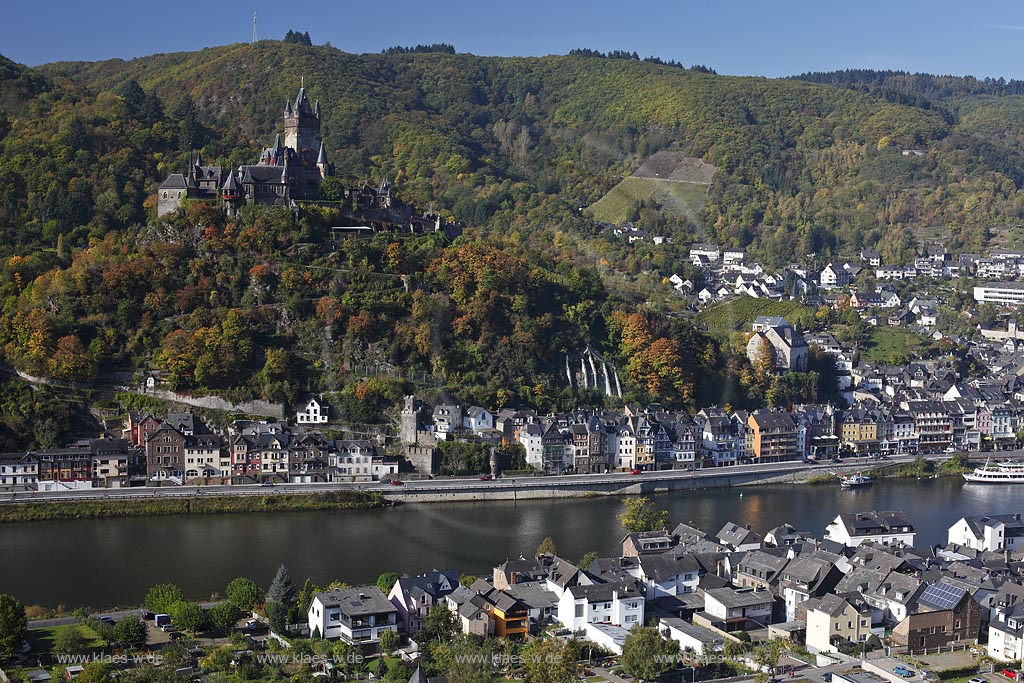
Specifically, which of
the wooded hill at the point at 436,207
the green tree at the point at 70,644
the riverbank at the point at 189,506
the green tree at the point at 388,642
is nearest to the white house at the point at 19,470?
the riverbank at the point at 189,506

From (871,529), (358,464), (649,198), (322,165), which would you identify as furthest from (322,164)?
(649,198)

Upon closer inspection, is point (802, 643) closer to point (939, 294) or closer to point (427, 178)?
point (939, 294)

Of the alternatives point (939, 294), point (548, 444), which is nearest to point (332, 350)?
point (548, 444)

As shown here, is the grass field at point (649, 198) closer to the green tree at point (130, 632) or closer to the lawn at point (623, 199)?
the lawn at point (623, 199)

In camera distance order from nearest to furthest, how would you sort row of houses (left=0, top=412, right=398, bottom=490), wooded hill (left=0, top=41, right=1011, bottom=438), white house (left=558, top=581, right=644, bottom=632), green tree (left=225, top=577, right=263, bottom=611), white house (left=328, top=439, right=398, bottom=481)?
white house (left=558, top=581, right=644, bottom=632) < green tree (left=225, top=577, right=263, bottom=611) < row of houses (left=0, top=412, right=398, bottom=490) < white house (left=328, top=439, right=398, bottom=481) < wooded hill (left=0, top=41, right=1011, bottom=438)

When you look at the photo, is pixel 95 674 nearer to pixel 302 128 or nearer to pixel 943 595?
pixel 943 595

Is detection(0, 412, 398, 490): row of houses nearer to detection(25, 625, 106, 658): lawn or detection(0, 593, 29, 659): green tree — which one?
detection(25, 625, 106, 658): lawn

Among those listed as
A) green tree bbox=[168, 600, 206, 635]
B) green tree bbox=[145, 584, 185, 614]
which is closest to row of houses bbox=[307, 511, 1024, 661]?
green tree bbox=[168, 600, 206, 635]
